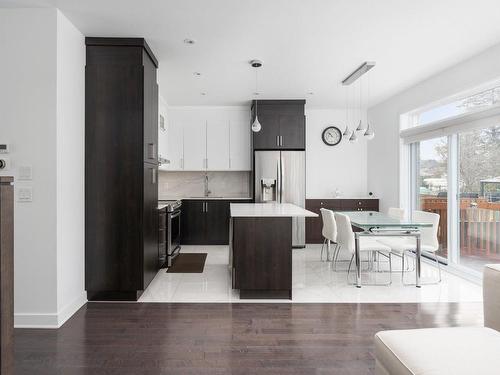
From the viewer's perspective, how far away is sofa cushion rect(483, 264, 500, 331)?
1.73 meters

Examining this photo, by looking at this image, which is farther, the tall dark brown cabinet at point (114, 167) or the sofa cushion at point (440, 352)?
the tall dark brown cabinet at point (114, 167)

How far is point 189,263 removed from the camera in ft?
16.2

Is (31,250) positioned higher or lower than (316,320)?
higher

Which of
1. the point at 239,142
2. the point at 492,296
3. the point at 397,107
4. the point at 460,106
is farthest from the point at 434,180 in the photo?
the point at 492,296

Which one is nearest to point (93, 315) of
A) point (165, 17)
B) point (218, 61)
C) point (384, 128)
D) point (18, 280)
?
point (18, 280)

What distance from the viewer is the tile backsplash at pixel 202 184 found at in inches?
262

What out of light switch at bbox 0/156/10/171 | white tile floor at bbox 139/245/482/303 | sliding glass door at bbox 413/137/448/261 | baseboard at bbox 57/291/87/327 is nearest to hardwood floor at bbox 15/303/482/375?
baseboard at bbox 57/291/87/327

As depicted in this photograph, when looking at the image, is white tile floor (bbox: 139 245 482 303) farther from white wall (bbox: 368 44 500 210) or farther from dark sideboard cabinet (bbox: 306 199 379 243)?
white wall (bbox: 368 44 500 210)

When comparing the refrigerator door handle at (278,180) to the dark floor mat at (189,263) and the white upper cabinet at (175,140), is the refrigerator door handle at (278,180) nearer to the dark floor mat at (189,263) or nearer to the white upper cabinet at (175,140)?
the dark floor mat at (189,263)

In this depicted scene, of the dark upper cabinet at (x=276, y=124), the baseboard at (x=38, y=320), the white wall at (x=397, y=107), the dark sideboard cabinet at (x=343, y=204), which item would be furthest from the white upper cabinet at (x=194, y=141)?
the baseboard at (x=38, y=320)

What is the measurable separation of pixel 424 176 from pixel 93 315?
16.4ft

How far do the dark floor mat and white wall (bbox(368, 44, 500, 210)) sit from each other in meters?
3.46

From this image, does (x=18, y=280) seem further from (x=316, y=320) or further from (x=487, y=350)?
(x=487, y=350)

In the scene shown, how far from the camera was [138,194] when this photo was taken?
11.1ft
